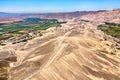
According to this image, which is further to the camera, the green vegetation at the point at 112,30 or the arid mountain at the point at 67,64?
the green vegetation at the point at 112,30

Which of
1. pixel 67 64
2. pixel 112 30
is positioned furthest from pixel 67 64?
pixel 112 30

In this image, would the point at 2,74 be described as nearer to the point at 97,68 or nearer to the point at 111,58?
the point at 97,68

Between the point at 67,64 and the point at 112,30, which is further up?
the point at 67,64

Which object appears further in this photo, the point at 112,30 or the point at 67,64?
the point at 112,30

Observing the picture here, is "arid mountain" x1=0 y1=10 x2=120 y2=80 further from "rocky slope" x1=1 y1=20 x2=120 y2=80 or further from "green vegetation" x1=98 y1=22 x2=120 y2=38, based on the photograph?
"green vegetation" x1=98 y1=22 x2=120 y2=38

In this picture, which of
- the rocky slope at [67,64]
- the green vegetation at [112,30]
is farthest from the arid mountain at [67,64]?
the green vegetation at [112,30]

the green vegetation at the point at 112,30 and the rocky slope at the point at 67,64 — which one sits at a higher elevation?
the rocky slope at the point at 67,64

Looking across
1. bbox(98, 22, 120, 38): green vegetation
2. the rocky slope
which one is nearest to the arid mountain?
the rocky slope

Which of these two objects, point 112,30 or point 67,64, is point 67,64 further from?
point 112,30

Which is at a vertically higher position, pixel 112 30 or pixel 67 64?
pixel 67 64

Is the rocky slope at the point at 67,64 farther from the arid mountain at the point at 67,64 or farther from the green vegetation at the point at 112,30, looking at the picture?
the green vegetation at the point at 112,30

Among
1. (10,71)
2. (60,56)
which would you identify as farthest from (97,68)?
(10,71)
